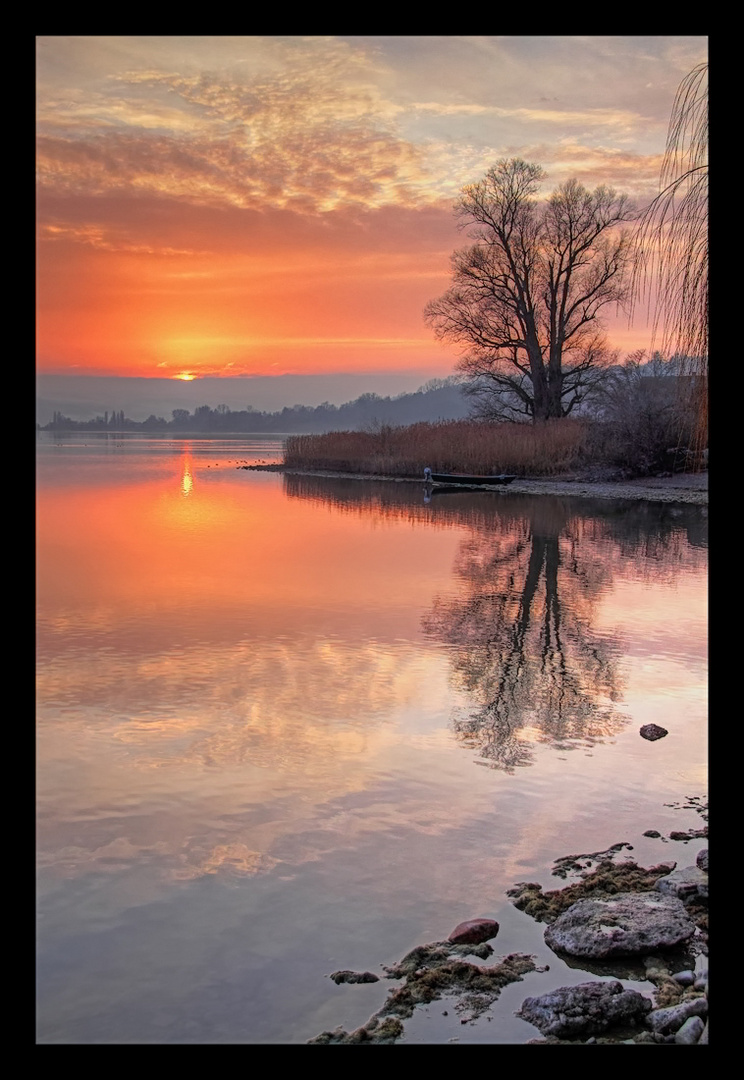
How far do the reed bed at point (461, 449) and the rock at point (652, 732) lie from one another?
2954 centimetres

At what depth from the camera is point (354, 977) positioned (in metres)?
4.12

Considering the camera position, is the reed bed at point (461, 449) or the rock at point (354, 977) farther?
the reed bed at point (461, 449)

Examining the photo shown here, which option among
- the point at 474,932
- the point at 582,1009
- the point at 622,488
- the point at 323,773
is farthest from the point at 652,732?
the point at 622,488

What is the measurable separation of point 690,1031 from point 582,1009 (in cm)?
42

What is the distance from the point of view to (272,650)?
10266 mm

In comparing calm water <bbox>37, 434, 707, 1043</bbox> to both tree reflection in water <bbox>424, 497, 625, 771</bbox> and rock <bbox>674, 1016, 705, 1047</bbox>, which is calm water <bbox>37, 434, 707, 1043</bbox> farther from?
rock <bbox>674, 1016, 705, 1047</bbox>

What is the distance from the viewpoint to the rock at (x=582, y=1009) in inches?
145

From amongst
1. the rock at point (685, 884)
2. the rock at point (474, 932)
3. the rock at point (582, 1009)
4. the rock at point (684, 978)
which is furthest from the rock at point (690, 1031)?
the rock at point (685, 884)

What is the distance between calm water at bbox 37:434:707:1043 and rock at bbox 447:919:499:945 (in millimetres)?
107

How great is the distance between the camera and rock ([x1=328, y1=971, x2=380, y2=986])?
4098 mm

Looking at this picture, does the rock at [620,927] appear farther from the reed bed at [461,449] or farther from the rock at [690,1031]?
the reed bed at [461,449]
